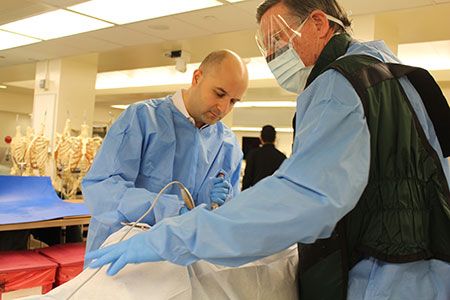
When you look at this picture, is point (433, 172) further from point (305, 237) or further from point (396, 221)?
point (305, 237)

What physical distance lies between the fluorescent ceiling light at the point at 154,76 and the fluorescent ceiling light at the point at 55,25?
237 cm

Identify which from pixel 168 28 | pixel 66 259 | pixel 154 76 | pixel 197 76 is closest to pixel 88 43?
pixel 168 28

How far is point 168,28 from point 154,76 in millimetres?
3724

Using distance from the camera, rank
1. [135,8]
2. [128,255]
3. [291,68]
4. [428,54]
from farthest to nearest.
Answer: [428,54] → [135,8] → [291,68] → [128,255]

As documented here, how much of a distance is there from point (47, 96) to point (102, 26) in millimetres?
2046

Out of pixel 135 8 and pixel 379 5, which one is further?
pixel 135 8

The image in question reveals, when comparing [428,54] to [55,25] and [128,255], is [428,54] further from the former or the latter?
[128,255]

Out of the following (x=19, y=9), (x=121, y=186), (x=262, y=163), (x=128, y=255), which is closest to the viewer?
(x=128, y=255)

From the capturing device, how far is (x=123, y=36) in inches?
181

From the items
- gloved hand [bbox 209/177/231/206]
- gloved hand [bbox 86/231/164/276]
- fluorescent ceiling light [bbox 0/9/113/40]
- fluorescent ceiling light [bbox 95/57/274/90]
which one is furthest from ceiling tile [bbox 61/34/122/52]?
gloved hand [bbox 86/231/164/276]

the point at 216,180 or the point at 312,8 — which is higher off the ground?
the point at 312,8

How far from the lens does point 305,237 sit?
804 mm

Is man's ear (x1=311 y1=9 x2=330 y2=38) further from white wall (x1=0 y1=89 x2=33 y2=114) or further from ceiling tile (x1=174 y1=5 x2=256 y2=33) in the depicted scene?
white wall (x1=0 y1=89 x2=33 y2=114)

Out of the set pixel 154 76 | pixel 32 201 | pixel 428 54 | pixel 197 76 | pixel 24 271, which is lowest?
pixel 24 271
